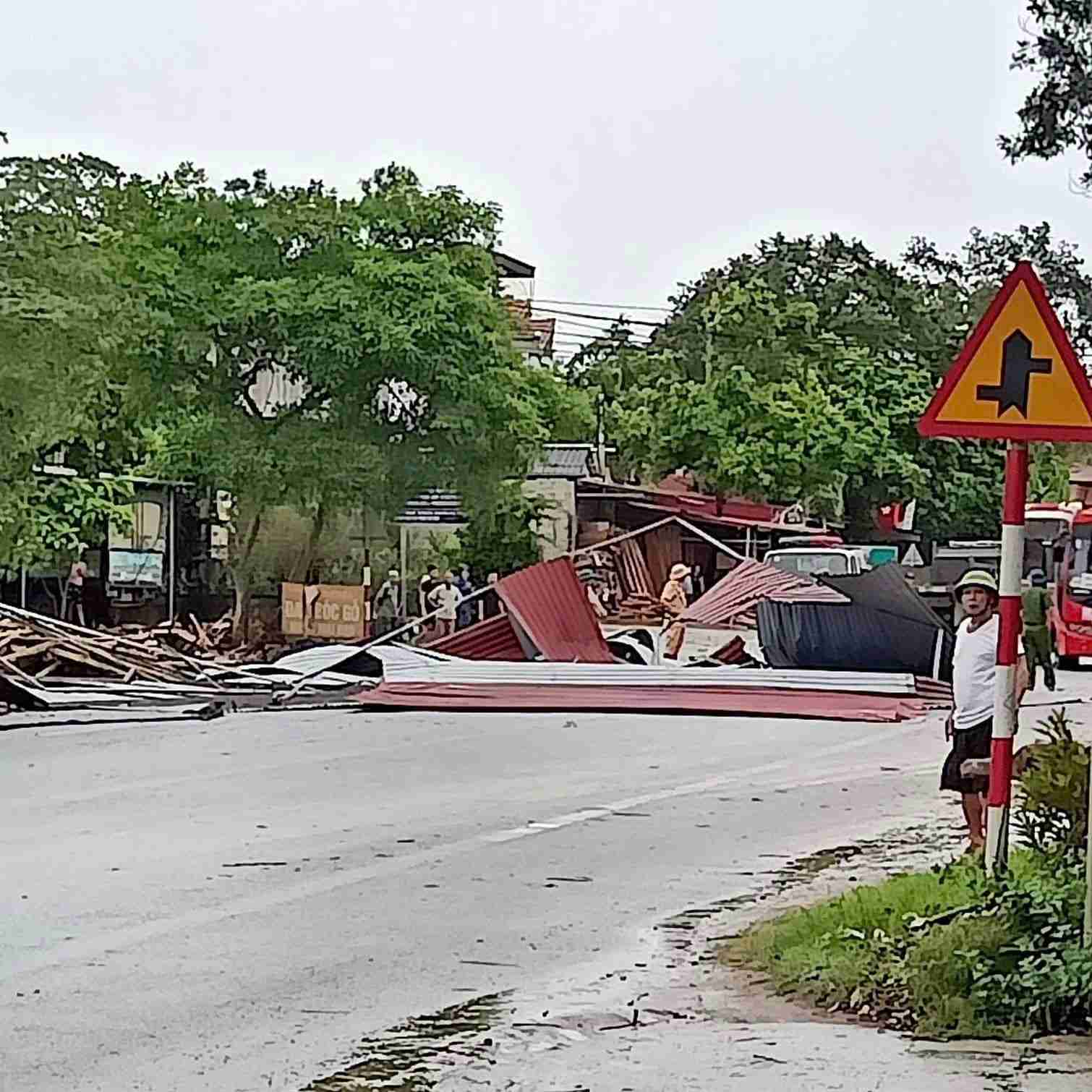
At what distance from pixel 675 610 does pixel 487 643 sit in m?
6.87

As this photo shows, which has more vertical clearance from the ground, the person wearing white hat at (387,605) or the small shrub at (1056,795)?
the person wearing white hat at (387,605)

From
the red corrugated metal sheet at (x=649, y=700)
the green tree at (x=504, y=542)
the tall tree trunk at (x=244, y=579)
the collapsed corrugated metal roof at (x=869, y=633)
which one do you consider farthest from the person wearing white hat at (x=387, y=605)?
the red corrugated metal sheet at (x=649, y=700)

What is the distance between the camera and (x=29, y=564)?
108ft

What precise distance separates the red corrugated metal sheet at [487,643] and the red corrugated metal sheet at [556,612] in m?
0.39

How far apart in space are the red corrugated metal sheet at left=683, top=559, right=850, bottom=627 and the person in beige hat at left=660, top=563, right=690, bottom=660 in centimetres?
48

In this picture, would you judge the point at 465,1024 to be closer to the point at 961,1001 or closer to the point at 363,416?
the point at 961,1001

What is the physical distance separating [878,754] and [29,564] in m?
17.7

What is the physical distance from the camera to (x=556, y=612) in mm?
28797

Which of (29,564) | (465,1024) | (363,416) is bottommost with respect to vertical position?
(465,1024)

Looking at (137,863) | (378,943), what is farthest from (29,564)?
(378,943)

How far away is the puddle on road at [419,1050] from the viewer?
6.80m

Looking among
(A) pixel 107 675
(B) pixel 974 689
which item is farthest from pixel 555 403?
(B) pixel 974 689

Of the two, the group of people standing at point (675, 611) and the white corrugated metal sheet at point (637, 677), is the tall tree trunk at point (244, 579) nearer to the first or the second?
the group of people standing at point (675, 611)

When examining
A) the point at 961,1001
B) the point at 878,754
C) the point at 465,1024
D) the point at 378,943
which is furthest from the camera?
the point at 878,754
